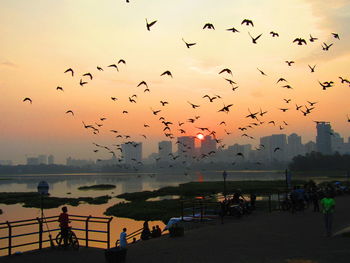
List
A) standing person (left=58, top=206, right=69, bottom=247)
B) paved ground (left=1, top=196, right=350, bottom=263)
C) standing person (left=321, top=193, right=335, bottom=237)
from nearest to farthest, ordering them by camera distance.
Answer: paved ground (left=1, top=196, right=350, bottom=263)
standing person (left=58, top=206, right=69, bottom=247)
standing person (left=321, top=193, right=335, bottom=237)

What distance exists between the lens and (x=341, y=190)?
41000mm

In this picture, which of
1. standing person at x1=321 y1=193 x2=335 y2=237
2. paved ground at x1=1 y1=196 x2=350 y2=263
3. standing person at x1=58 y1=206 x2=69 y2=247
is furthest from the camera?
standing person at x1=321 y1=193 x2=335 y2=237

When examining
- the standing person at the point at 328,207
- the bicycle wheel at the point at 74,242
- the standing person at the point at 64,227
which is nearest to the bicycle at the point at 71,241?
the bicycle wheel at the point at 74,242

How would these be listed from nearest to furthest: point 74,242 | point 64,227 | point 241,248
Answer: point 241,248 < point 64,227 < point 74,242

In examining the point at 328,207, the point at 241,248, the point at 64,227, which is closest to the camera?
the point at 241,248

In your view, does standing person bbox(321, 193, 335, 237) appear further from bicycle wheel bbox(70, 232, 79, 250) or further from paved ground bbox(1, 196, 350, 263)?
bicycle wheel bbox(70, 232, 79, 250)

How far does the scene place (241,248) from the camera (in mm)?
15438

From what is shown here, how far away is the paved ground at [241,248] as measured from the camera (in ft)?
44.4

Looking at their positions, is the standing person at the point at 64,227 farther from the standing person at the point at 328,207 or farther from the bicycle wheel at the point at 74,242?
the standing person at the point at 328,207

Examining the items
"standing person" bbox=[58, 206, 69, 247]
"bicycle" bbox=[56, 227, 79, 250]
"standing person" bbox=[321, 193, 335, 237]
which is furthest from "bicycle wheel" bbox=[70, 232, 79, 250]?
"standing person" bbox=[321, 193, 335, 237]

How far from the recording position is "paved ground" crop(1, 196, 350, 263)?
44.4ft

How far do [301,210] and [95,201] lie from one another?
47511 mm

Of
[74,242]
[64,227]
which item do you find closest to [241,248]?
[74,242]

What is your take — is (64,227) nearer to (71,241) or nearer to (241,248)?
(71,241)
